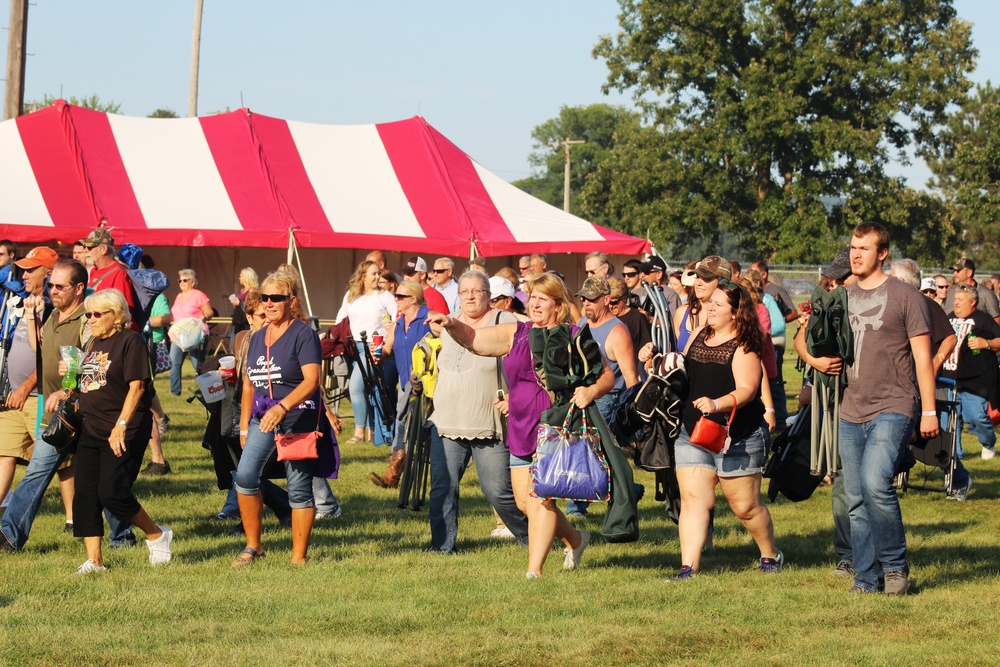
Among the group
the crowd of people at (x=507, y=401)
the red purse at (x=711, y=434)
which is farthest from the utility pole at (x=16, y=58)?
the red purse at (x=711, y=434)

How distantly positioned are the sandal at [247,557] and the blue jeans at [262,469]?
1.30ft

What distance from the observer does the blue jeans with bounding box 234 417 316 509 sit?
22.8ft

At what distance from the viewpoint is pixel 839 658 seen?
17.4ft

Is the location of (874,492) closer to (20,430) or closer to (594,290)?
(594,290)

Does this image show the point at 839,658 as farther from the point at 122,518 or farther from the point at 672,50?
the point at 672,50

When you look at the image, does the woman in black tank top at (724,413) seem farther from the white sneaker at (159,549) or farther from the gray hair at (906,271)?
the white sneaker at (159,549)

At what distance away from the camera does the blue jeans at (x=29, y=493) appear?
7.25m

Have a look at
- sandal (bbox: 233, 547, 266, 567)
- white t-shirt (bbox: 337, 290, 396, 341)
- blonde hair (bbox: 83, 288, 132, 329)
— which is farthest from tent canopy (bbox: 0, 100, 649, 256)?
sandal (bbox: 233, 547, 266, 567)

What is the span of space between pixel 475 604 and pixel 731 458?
1582 mm

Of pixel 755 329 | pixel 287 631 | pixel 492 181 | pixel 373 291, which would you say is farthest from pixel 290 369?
pixel 492 181

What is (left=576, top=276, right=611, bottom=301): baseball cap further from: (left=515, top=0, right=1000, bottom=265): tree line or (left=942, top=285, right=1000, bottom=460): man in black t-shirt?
(left=515, top=0, right=1000, bottom=265): tree line

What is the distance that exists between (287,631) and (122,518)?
5.15 feet

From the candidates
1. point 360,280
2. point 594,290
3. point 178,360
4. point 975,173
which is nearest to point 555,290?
point 594,290

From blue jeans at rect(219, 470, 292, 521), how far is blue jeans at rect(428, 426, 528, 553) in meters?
1.42
